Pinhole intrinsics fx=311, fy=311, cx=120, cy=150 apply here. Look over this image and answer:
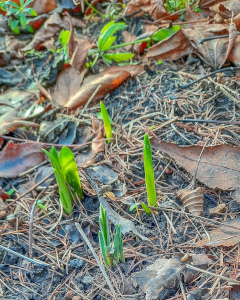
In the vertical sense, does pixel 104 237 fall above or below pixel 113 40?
below

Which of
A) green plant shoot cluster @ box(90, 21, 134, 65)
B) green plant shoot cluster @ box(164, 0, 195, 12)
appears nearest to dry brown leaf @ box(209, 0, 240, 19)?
green plant shoot cluster @ box(164, 0, 195, 12)

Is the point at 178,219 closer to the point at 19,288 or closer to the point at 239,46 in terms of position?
the point at 19,288

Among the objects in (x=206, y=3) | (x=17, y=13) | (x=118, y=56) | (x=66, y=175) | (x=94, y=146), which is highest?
(x=17, y=13)

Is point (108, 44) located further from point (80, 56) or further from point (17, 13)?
point (17, 13)

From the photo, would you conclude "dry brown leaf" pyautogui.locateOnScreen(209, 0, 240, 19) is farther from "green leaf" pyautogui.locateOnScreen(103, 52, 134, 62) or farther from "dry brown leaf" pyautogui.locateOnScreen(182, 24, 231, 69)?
"green leaf" pyautogui.locateOnScreen(103, 52, 134, 62)

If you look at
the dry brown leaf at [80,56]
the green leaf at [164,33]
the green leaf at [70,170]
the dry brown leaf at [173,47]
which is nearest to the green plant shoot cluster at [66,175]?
the green leaf at [70,170]

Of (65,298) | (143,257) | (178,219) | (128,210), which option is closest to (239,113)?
(178,219)

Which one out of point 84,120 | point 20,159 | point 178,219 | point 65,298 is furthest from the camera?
point 84,120

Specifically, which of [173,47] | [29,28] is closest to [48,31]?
[29,28]
